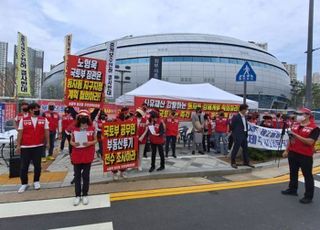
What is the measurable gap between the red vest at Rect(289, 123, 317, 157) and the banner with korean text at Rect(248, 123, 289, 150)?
388cm

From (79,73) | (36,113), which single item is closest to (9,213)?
(36,113)

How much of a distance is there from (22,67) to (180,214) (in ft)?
28.9

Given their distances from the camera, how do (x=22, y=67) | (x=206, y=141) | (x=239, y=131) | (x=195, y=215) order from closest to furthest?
(x=195, y=215) < (x=239, y=131) < (x=22, y=67) < (x=206, y=141)

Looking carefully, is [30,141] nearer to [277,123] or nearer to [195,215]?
[195,215]

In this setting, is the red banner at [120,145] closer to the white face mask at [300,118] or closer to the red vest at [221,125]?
the white face mask at [300,118]

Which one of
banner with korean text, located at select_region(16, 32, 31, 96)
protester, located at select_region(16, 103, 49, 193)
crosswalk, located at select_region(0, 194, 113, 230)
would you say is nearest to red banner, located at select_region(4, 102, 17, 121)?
banner with korean text, located at select_region(16, 32, 31, 96)

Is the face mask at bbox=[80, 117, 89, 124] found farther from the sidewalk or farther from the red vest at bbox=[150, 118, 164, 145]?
the red vest at bbox=[150, 118, 164, 145]

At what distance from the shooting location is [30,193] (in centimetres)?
616

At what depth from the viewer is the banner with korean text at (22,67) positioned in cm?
1073

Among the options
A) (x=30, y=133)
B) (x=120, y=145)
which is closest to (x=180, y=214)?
(x=120, y=145)

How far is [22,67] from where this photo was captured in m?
11.0

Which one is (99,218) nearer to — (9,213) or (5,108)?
(9,213)

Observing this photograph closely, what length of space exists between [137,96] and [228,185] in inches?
269

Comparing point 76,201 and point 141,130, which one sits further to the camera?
point 141,130
